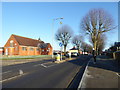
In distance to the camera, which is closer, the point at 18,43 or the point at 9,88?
the point at 9,88

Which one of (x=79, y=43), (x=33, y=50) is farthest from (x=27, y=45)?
(x=79, y=43)

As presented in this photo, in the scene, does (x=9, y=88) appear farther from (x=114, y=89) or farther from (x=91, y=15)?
(x=91, y=15)

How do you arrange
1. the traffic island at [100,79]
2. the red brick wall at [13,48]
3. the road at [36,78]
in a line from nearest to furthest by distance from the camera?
1. the traffic island at [100,79]
2. the road at [36,78]
3. the red brick wall at [13,48]

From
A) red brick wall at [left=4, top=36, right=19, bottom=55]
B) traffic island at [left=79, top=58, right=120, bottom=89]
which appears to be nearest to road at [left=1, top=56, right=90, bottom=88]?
traffic island at [left=79, top=58, right=120, bottom=89]

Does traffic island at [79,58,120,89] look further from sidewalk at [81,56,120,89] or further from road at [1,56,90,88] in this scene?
road at [1,56,90,88]

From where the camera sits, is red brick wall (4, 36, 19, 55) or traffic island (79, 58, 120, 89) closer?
traffic island (79, 58, 120, 89)

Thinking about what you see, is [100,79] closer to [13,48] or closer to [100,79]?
[100,79]

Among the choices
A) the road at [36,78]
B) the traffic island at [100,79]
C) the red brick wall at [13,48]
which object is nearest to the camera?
the traffic island at [100,79]

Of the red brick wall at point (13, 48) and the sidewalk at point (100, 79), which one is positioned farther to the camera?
the red brick wall at point (13, 48)

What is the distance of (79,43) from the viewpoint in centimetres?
8650

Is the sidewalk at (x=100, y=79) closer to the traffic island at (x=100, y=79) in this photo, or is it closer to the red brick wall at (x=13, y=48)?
the traffic island at (x=100, y=79)

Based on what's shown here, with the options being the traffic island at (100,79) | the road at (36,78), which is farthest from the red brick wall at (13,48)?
the traffic island at (100,79)

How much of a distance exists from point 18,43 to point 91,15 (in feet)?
97.8

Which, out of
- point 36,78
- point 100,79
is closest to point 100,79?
point 100,79
